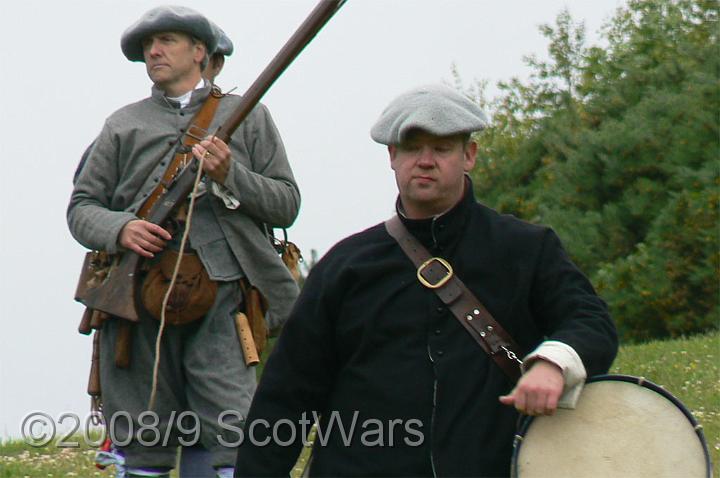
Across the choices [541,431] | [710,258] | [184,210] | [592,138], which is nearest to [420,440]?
Result: [541,431]

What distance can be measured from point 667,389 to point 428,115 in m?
6.21

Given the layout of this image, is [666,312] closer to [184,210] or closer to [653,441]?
[184,210]

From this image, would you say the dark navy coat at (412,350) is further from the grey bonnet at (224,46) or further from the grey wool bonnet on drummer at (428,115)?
the grey bonnet at (224,46)

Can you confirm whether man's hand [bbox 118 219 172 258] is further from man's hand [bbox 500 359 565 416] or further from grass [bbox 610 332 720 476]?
grass [bbox 610 332 720 476]

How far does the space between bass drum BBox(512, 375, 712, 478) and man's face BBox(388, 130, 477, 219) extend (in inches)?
28.8

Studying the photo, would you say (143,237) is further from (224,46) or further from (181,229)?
(224,46)

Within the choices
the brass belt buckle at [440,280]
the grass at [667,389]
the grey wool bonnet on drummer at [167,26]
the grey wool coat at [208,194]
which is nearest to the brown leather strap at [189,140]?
the grey wool coat at [208,194]

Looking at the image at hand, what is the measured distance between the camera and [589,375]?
4.48m

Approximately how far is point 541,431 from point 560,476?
14cm

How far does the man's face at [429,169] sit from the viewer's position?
15.5ft

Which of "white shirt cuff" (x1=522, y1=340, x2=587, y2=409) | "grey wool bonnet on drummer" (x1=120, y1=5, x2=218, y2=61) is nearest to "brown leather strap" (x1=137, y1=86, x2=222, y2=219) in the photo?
"grey wool bonnet on drummer" (x1=120, y1=5, x2=218, y2=61)

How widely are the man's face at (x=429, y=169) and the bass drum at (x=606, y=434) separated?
2.40 ft

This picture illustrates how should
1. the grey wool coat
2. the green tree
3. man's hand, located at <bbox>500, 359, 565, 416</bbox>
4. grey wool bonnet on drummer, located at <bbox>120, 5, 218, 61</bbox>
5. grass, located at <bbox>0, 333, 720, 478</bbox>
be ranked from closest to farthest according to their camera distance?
man's hand, located at <bbox>500, 359, 565, 416</bbox> < the grey wool coat < grey wool bonnet on drummer, located at <bbox>120, 5, 218, 61</bbox> < grass, located at <bbox>0, 333, 720, 478</bbox> < the green tree

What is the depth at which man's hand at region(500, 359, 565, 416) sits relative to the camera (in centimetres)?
428
